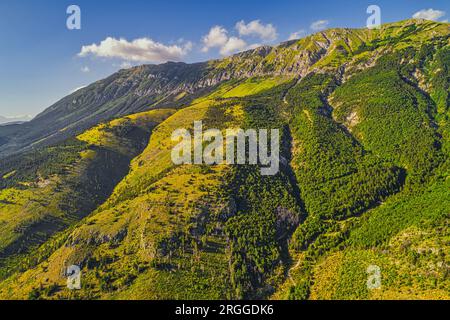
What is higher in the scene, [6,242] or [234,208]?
[234,208]

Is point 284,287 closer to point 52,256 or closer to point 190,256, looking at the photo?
point 190,256

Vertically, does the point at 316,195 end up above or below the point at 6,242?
above

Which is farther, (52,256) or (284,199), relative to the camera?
(284,199)

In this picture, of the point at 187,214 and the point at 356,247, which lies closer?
the point at 356,247

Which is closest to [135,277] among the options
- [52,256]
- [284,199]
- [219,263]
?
[219,263]
